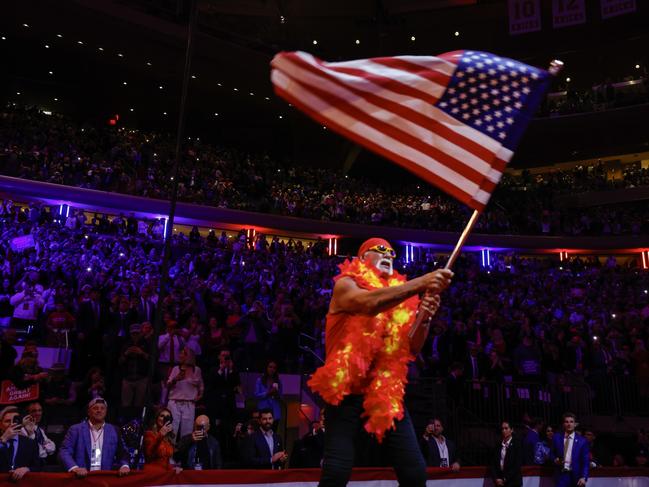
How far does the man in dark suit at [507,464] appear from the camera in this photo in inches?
284

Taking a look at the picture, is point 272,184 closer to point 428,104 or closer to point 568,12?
point 568,12

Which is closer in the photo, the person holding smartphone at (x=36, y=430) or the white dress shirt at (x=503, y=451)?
the person holding smartphone at (x=36, y=430)

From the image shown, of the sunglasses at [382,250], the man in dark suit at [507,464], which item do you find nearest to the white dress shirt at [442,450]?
the man in dark suit at [507,464]

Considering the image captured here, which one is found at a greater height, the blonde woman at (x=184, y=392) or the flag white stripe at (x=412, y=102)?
the flag white stripe at (x=412, y=102)

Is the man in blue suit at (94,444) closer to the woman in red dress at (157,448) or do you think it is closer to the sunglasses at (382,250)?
the woman in red dress at (157,448)

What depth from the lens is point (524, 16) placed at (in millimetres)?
21094

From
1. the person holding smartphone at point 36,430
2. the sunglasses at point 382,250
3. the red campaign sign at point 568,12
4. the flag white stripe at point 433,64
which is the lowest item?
the person holding smartphone at point 36,430

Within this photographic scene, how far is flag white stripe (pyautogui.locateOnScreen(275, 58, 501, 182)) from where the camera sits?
3.60 m

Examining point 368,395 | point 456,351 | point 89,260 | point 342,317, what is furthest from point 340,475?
point 89,260

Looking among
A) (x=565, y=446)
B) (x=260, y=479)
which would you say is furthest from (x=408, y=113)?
(x=565, y=446)

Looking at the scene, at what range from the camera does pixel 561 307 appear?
16.6 metres

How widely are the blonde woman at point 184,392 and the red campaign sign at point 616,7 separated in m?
17.3

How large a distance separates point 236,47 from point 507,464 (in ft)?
63.1

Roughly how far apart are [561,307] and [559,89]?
17.0m
